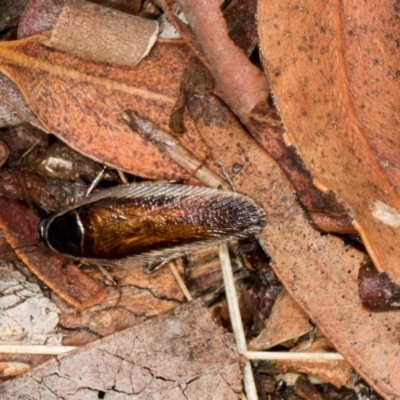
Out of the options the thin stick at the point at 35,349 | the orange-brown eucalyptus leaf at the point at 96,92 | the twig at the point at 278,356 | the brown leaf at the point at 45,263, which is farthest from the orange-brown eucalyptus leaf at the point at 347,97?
the thin stick at the point at 35,349

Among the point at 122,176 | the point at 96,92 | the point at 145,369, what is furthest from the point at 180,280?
the point at 96,92

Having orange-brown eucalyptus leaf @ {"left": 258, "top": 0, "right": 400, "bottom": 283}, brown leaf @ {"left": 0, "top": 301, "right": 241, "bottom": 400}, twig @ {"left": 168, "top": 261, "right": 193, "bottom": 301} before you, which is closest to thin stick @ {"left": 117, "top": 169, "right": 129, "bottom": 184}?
twig @ {"left": 168, "top": 261, "right": 193, "bottom": 301}

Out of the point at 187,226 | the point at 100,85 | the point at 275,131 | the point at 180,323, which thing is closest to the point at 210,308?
the point at 180,323

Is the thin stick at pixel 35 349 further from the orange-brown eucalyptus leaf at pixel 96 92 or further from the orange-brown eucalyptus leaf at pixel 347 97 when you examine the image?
the orange-brown eucalyptus leaf at pixel 347 97

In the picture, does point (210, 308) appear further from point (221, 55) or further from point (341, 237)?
point (221, 55)

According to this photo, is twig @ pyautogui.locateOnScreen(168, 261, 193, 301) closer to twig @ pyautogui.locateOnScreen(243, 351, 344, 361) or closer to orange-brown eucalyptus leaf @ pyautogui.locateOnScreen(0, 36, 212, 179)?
twig @ pyautogui.locateOnScreen(243, 351, 344, 361)

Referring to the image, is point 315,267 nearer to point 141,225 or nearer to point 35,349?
point 141,225
